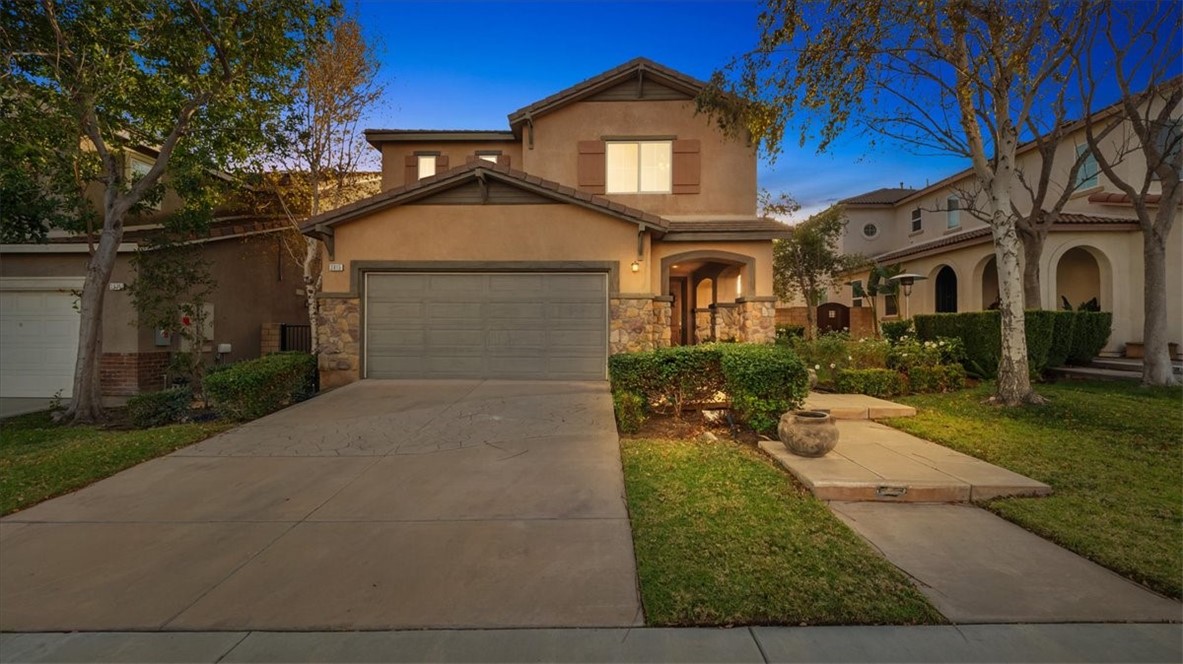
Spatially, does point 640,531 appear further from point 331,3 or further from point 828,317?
point 828,317

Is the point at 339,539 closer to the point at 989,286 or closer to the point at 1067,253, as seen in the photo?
the point at 989,286

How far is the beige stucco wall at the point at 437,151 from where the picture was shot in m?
14.9

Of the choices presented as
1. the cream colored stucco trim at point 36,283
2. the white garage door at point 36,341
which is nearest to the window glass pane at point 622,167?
the cream colored stucco trim at point 36,283

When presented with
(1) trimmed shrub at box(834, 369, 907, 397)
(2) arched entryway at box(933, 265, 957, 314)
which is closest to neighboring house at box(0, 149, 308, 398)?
(1) trimmed shrub at box(834, 369, 907, 397)

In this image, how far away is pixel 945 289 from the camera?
1973 cm

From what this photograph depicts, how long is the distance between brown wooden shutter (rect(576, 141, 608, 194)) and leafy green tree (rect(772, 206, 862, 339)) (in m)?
9.75

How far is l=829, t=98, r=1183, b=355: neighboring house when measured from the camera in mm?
14211

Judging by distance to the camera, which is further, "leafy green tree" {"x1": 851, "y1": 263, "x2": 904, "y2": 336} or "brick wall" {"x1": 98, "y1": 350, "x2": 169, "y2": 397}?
"leafy green tree" {"x1": 851, "y1": 263, "x2": 904, "y2": 336}

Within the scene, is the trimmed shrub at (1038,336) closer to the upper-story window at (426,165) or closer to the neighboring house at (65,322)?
the upper-story window at (426,165)

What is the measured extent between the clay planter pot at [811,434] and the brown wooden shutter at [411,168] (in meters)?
12.5

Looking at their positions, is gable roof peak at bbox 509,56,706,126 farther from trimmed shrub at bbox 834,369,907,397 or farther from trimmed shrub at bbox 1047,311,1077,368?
trimmed shrub at bbox 1047,311,1077,368

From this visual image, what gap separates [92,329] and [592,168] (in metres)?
10.5

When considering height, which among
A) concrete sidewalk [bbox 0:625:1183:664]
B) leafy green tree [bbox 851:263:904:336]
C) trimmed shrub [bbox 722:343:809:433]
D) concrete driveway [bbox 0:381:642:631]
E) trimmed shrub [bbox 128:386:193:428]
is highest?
leafy green tree [bbox 851:263:904:336]

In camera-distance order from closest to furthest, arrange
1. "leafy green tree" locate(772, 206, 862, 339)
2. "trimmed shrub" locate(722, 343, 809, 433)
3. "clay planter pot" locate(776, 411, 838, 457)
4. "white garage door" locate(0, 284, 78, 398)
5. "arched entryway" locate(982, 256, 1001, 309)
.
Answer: "clay planter pot" locate(776, 411, 838, 457), "trimmed shrub" locate(722, 343, 809, 433), "white garage door" locate(0, 284, 78, 398), "arched entryway" locate(982, 256, 1001, 309), "leafy green tree" locate(772, 206, 862, 339)
